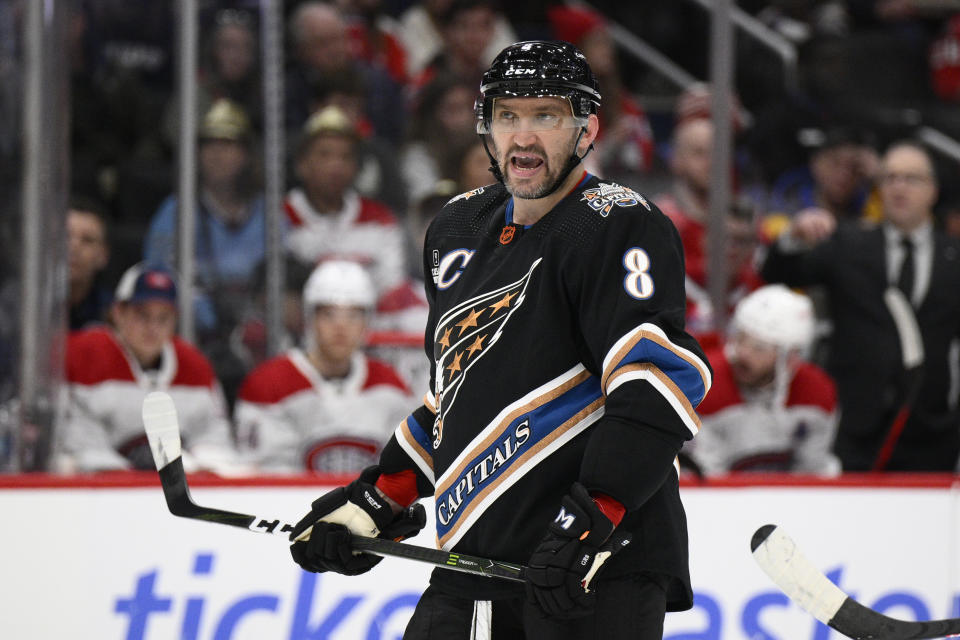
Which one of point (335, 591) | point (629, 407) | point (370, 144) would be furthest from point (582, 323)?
point (370, 144)

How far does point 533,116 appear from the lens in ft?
6.80

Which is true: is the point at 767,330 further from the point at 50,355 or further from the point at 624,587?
the point at 624,587

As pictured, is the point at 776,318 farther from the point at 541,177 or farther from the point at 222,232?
the point at 541,177

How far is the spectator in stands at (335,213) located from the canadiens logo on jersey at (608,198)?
3.49 meters

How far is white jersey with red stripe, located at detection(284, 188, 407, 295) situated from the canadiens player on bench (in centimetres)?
338

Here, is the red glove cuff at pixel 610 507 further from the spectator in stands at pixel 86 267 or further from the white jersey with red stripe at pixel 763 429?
the spectator in stands at pixel 86 267

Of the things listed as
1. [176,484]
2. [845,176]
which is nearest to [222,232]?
[845,176]

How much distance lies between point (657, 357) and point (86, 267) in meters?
3.70

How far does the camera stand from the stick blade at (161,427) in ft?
7.63

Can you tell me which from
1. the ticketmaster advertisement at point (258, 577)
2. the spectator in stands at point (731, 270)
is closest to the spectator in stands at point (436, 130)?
the spectator in stands at point (731, 270)

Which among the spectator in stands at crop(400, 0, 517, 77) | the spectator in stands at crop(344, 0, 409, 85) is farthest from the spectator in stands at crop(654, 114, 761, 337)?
the spectator in stands at crop(344, 0, 409, 85)

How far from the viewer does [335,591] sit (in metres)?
3.38

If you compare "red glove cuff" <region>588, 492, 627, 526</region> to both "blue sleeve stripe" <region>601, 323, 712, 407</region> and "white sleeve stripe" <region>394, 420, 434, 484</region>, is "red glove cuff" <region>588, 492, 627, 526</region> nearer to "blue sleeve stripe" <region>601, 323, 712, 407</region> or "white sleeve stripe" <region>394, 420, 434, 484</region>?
"blue sleeve stripe" <region>601, 323, 712, 407</region>

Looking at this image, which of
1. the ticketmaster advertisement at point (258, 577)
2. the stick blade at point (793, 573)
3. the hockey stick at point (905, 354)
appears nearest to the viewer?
the stick blade at point (793, 573)
